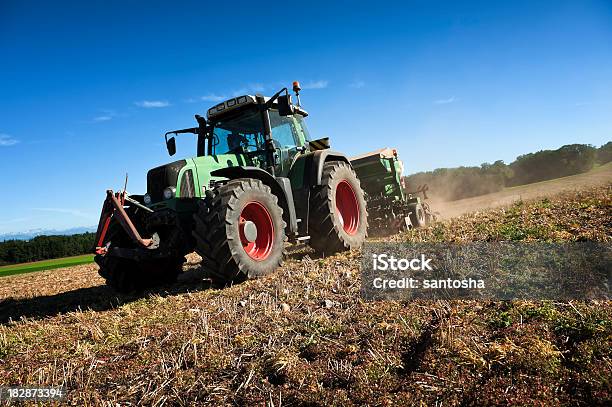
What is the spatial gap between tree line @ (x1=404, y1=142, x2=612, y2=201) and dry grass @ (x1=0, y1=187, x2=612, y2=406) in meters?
17.4

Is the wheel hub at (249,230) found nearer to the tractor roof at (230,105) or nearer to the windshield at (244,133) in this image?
the windshield at (244,133)

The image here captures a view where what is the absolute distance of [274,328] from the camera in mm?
3141

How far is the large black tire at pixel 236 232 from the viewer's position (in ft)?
16.1

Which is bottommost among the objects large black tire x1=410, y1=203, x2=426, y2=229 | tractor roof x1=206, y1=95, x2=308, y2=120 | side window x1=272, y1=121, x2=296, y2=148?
large black tire x1=410, y1=203, x2=426, y2=229

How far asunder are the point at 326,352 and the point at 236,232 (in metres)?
2.73

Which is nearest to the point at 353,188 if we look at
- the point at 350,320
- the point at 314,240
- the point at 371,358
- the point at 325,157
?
the point at 325,157

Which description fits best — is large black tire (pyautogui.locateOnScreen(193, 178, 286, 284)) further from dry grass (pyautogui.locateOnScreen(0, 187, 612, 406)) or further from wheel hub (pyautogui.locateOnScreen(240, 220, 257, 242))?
dry grass (pyautogui.locateOnScreen(0, 187, 612, 406))

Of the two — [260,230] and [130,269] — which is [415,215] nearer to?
[260,230]

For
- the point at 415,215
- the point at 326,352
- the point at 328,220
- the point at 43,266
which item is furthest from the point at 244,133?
the point at 43,266

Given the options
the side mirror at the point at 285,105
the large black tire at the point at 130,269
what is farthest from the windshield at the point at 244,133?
the large black tire at the point at 130,269

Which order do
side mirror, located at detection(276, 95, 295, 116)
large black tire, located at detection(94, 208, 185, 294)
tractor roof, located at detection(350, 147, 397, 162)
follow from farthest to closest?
tractor roof, located at detection(350, 147, 397, 162) → side mirror, located at detection(276, 95, 295, 116) → large black tire, located at detection(94, 208, 185, 294)

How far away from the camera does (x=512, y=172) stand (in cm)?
2217

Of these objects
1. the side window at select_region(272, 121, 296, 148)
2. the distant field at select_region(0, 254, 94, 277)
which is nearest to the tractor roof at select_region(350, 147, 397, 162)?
the side window at select_region(272, 121, 296, 148)

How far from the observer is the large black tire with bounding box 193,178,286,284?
4902mm
